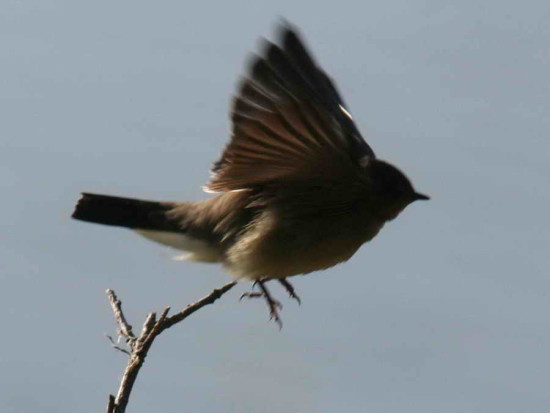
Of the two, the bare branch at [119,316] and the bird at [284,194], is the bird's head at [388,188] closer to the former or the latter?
the bird at [284,194]

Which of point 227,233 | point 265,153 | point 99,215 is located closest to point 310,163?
point 265,153

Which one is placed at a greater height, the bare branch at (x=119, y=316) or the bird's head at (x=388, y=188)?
the bird's head at (x=388, y=188)

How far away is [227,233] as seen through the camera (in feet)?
17.2

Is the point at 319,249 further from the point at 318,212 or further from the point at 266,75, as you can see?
the point at 266,75

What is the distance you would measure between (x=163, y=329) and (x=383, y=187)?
1869 mm

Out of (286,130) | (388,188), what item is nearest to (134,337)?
(286,130)

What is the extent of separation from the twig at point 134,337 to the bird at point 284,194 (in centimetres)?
88

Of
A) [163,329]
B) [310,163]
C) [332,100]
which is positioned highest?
[332,100]

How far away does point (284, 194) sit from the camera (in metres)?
5.12

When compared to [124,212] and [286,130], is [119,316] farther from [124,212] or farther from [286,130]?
[124,212]

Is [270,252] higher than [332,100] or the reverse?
the reverse

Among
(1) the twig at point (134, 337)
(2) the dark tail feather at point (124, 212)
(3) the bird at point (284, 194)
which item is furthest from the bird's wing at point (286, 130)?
(1) the twig at point (134, 337)

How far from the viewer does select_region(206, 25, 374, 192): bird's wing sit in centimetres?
443

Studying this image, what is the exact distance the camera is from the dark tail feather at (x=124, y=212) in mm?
5422
